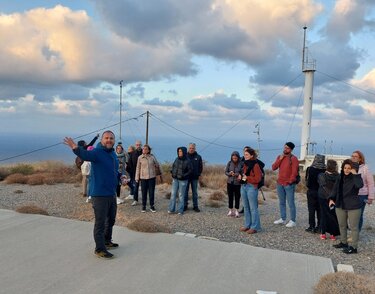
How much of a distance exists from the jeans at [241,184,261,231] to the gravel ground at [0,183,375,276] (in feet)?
0.80

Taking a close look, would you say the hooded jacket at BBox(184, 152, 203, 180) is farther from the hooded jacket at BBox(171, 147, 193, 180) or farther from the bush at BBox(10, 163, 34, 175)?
the bush at BBox(10, 163, 34, 175)

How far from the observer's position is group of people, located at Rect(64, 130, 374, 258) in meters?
5.24

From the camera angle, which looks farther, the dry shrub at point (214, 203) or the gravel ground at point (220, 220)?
the dry shrub at point (214, 203)

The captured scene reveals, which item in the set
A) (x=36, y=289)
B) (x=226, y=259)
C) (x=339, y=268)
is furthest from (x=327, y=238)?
(x=36, y=289)

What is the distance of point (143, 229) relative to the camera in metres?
6.71

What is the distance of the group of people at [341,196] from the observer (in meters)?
6.50

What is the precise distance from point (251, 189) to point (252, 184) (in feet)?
0.37

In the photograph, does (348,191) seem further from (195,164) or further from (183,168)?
(195,164)

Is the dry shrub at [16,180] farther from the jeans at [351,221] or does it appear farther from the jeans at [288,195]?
the jeans at [351,221]

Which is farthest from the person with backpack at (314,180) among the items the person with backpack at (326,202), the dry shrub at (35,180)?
the dry shrub at (35,180)

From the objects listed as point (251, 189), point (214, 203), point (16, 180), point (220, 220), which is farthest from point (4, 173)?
point (251, 189)

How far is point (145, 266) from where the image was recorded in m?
5.03

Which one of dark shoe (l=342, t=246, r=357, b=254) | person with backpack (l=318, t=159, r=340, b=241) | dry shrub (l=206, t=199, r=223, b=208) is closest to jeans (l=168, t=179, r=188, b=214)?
dry shrub (l=206, t=199, r=223, b=208)

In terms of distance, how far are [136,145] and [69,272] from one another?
6429 millimetres
